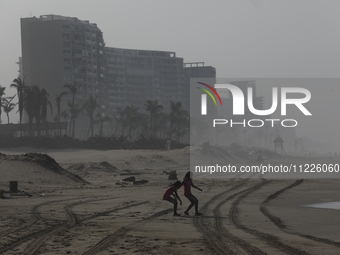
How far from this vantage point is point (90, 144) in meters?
92.6

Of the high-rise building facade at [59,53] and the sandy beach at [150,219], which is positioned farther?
the high-rise building facade at [59,53]

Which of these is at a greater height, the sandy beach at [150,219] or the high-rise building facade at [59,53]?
the high-rise building facade at [59,53]

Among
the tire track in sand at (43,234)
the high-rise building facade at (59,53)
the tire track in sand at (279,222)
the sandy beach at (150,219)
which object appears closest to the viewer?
the tire track in sand at (43,234)

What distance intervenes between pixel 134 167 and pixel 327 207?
41634mm

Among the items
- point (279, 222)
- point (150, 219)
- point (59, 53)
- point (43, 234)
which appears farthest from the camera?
point (59, 53)

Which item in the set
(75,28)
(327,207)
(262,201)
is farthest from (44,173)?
(75,28)

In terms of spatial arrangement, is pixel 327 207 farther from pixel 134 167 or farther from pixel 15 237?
pixel 134 167

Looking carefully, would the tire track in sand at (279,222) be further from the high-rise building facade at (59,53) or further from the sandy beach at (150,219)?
the high-rise building facade at (59,53)

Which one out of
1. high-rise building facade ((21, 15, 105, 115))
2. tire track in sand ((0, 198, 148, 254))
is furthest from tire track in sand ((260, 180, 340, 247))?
high-rise building facade ((21, 15, 105, 115))

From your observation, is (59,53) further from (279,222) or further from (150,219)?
(279,222)

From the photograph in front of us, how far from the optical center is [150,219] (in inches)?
847

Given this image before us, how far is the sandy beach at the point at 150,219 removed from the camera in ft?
49.4

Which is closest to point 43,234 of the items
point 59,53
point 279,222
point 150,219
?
point 150,219

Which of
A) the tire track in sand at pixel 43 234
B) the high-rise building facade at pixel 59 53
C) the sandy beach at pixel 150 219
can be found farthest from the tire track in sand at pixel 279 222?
the high-rise building facade at pixel 59 53
